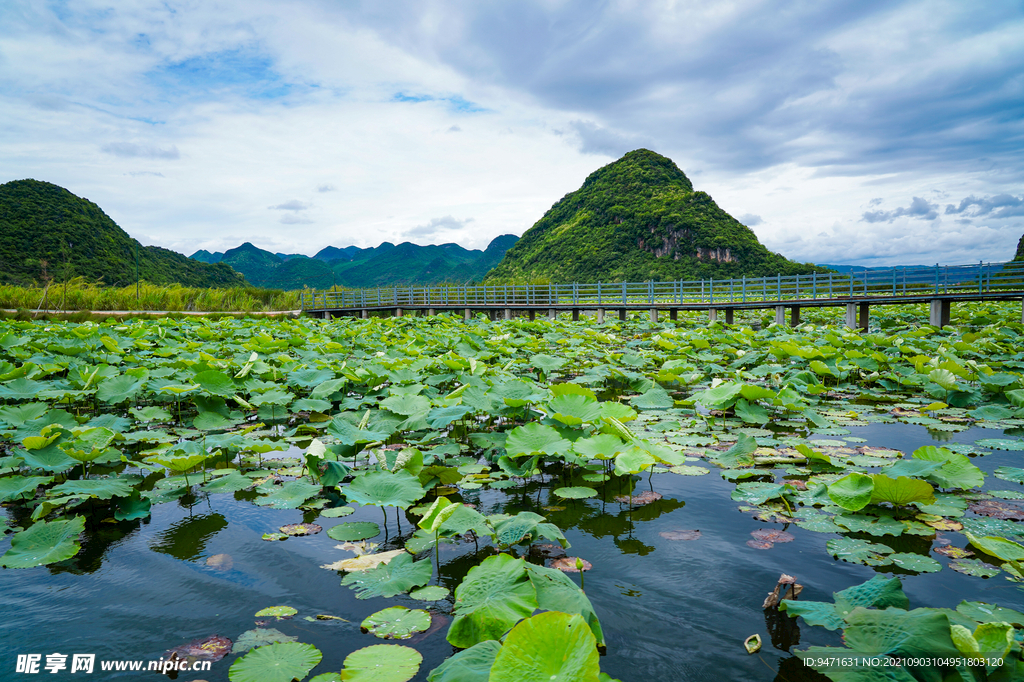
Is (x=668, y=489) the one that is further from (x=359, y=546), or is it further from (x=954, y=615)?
(x=359, y=546)

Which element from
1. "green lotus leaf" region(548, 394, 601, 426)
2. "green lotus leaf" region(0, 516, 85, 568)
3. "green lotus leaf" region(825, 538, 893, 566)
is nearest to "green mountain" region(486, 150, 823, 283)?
"green lotus leaf" region(548, 394, 601, 426)

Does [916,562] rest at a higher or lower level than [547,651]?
lower

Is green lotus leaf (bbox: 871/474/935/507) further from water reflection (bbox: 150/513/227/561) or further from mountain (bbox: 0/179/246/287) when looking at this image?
mountain (bbox: 0/179/246/287)

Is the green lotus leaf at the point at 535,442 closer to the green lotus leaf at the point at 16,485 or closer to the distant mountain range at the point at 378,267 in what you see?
the green lotus leaf at the point at 16,485

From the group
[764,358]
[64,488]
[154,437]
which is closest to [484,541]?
[64,488]

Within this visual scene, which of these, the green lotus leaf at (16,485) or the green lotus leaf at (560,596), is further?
the green lotus leaf at (16,485)

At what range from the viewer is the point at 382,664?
136cm

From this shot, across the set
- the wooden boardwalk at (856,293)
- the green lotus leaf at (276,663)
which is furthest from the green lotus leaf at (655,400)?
the wooden boardwalk at (856,293)

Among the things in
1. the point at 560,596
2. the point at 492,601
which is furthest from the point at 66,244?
the point at 560,596

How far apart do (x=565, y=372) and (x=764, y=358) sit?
8.26ft

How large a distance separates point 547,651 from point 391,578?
900 mm

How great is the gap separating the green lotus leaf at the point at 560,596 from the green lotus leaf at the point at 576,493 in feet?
3.21

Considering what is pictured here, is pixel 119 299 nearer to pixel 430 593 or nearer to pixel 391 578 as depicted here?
pixel 391 578

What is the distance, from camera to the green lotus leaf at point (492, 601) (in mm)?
1330
